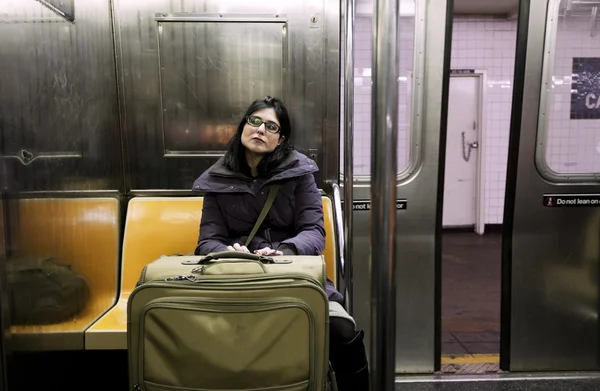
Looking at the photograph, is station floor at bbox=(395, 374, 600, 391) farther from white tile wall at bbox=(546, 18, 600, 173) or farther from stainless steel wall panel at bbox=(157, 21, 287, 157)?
stainless steel wall panel at bbox=(157, 21, 287, 157)

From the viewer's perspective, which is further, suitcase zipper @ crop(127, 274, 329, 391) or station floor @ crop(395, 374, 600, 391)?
station floor @ crop(395, 374, 600, 391)

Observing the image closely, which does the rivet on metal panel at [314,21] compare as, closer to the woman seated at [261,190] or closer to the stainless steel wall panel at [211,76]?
the stainless steel wall panel at [211,76]

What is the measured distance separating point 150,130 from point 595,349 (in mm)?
3109

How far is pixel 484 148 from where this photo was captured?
7723mm

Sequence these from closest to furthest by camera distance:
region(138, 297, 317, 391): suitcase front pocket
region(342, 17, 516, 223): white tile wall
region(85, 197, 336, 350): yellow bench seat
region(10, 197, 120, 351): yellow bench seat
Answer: region(138, 297, 317, 391): suitcase front pocket → region(10, 197, 120, 351): yellow bench seat → region(85, 197, 336, 350): yellow bench seat → region(342, 17, 516, 223): white tile wall

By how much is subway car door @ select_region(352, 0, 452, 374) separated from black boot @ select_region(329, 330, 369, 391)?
3.33ft

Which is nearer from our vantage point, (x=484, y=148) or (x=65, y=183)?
(x=65, y=183)

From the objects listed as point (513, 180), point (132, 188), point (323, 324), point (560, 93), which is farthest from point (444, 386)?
point (132, 188)

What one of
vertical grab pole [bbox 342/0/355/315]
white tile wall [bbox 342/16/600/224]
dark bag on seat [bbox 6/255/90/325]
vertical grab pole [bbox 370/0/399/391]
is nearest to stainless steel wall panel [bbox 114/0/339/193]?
white tile wall [bbox 342/16/600/224]

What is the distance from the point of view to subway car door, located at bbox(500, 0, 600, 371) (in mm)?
3002

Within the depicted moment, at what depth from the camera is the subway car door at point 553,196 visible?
9.85 ft

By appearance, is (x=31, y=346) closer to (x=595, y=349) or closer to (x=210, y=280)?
(x=210, y=280)

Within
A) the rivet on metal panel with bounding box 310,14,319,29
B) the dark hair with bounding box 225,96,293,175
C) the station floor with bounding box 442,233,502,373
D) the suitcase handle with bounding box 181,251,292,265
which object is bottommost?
the station floor with bounding box 442,233,502,373

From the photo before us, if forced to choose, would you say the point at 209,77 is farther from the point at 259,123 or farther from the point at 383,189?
the point at 383,189
